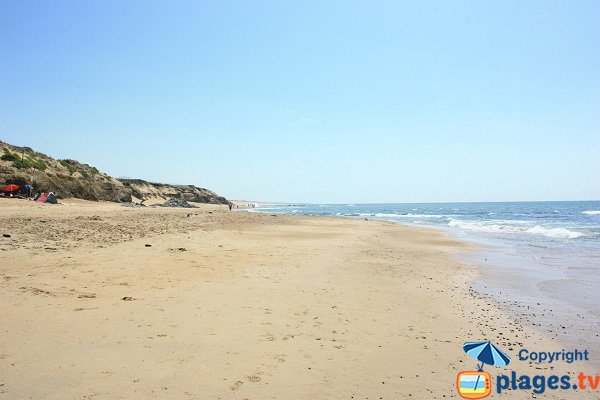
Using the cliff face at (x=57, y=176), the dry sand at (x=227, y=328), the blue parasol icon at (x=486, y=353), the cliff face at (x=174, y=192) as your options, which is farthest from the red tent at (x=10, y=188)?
the blue parasol icon at (x=486, y=353)

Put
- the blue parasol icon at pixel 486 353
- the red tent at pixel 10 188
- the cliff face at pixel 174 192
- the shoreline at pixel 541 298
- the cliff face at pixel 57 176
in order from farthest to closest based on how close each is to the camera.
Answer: the cliff face at pixel 174 192, the cliff face at pixel 57 176, the red tent at pixel 10 188, the shoreline at pixel 541 298, the blue parasol icon at pixel 486 353

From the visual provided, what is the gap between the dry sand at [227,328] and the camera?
14.1 ft

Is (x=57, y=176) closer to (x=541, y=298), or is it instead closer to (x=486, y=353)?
(x=541, y=298)

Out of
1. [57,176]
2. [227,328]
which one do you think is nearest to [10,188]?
[57,176]

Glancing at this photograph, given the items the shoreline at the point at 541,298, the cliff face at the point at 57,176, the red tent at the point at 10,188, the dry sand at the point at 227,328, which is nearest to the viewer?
the dry sand at the point at 227,328

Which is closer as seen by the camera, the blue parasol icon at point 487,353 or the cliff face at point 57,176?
the blue parasol icon at point 487,353

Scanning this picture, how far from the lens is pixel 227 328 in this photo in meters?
6.05

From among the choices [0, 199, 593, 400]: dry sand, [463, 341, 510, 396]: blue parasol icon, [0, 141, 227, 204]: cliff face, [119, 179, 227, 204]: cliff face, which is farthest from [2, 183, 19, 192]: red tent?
[463, 341, 510, 396]: blue parasol icon

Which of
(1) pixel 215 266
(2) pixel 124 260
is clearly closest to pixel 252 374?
(1) pixel 215 266

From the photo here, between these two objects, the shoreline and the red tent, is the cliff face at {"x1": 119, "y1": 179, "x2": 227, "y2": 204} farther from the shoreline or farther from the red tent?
the shoreline

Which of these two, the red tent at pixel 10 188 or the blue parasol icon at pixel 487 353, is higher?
the red tent at pixel 10 188

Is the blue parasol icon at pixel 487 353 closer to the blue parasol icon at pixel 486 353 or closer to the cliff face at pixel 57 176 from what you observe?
the blue parasol icon at pixel 486 353

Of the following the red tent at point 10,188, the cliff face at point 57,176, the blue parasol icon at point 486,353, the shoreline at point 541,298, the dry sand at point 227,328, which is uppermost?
the cliff face at point 57,176

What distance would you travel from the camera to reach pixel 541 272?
497 inches
